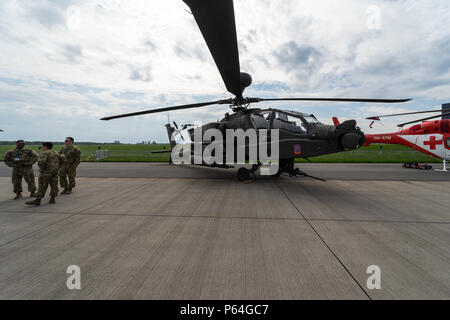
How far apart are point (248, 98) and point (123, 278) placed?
6299 mm

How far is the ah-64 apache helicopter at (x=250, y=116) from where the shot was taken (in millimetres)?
2252

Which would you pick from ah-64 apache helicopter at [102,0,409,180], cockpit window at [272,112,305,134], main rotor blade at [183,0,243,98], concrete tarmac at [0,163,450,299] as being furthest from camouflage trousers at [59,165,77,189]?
cockpit window at [272,112,305,134]

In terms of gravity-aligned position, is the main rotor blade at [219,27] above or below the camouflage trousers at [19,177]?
above

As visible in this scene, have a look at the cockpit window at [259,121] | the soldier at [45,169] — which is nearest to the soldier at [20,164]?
the soldier at [45,169]

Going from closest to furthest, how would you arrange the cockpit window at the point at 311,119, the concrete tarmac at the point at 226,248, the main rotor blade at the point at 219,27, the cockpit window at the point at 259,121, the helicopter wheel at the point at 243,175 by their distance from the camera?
the concrete tarmac at the point at 226,248 → the main rotor blade at the point at 219,27 → the cockpit window at the point at 311,119 → the cockpit window at the point at 259,121 → the helicopter wheel at the point at 243,175

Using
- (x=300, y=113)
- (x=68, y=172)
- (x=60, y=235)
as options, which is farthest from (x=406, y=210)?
(x=68, y=172)

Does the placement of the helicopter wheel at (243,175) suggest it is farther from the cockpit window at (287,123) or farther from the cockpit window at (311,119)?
the cockpit window at (311,119)

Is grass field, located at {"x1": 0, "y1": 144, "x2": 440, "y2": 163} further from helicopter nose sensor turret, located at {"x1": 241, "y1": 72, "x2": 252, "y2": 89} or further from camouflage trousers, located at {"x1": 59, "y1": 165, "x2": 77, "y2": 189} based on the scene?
helicopter nose sensor turret, located at {"x1": 241, "y1": 72, "x2": 252, "y2": 89}

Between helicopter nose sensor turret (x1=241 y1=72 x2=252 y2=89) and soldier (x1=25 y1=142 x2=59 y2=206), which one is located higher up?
helicopter nose sensor turret (x1=241 y1=72 x2=252 y2=89)

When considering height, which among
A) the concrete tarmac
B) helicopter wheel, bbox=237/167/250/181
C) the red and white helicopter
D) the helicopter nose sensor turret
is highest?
the helicopter nose sensor turret

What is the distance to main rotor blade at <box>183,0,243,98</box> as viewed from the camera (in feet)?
6.57

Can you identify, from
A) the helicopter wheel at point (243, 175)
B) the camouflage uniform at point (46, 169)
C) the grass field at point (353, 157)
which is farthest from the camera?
the grass field at point (353, 157)

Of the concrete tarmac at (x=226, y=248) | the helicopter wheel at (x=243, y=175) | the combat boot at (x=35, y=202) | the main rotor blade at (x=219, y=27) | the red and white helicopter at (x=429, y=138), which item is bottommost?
the concrete tarmac at (x=226, y=248)
